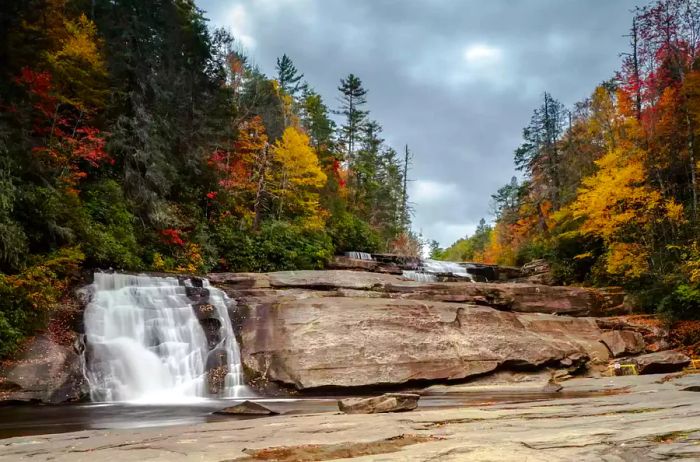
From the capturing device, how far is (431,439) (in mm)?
4211

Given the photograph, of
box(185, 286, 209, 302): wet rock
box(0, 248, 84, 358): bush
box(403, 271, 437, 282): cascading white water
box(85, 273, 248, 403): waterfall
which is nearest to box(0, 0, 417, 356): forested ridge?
box(0, 248, 84, 358): bush

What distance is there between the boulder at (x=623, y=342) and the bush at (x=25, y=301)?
54.9 feet

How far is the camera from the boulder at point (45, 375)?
980 cm

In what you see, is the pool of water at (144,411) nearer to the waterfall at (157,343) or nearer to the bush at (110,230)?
the waterfall at (157,343)

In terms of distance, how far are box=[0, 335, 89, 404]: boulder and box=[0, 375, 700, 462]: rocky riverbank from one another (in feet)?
17.1

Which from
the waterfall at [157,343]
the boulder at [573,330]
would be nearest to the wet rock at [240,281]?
the waterfall at [157,343]

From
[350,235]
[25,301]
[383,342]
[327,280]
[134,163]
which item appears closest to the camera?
[25,301]

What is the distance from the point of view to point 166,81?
24094mm

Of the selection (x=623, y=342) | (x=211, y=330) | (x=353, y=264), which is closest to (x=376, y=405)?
(x=211, y=330)

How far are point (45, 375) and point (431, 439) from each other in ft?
31.4

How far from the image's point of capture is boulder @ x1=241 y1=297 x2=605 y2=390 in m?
12.2

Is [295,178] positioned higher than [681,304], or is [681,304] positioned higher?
[295,178]

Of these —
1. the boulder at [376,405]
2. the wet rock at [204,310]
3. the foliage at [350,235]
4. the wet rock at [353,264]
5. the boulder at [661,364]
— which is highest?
the foliage at [350,235]

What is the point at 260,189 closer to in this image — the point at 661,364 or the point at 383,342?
the point at 383,342
